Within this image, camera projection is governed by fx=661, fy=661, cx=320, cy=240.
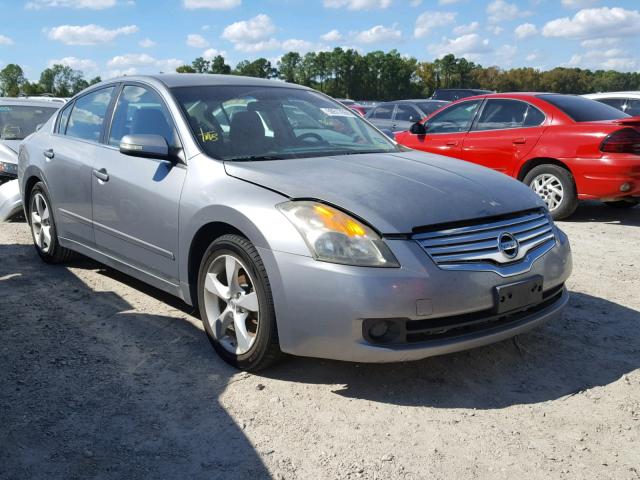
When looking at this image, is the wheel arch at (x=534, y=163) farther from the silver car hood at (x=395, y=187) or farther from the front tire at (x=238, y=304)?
the front tire at (x=238, y=304)

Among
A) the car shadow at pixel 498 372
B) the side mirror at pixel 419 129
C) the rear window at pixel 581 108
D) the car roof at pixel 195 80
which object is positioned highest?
the car roof at pixel 195 80

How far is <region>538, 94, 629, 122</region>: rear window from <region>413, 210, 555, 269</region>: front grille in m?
4.97

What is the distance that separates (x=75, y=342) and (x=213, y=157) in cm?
141

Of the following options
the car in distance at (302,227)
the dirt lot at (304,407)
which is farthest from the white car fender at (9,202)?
the dirt lot at (304,407)

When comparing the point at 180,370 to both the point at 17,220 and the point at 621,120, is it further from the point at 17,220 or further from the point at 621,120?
the point at 621,120

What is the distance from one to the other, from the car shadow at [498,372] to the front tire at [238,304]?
217 mm

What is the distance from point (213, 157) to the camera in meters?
3.80

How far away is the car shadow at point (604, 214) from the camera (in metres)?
8.02

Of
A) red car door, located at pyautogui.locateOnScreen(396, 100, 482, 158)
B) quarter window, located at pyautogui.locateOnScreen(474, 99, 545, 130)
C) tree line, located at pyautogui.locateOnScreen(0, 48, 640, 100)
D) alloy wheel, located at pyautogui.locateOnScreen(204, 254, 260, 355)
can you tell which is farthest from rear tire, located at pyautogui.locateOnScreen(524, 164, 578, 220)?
tree line, located at pyautogui.locateOnScreen(0, 48, 640, 100)

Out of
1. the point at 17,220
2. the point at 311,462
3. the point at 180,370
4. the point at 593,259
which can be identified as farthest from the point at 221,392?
the point at 17,220

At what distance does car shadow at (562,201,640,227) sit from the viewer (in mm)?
8023

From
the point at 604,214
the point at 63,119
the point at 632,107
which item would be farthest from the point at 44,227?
the point at 632,107

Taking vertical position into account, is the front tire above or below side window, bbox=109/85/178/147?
below

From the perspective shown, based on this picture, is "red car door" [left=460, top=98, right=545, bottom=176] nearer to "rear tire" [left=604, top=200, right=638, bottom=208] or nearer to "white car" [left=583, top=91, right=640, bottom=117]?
"rear tire" [left=604, top=200, right=638, bottom=208]
